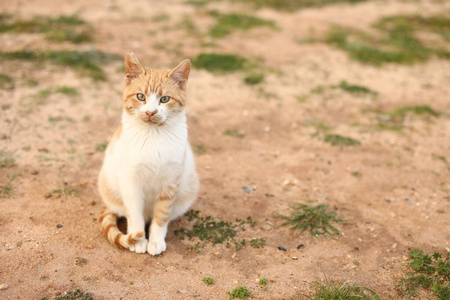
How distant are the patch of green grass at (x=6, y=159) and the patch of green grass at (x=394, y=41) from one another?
738cm

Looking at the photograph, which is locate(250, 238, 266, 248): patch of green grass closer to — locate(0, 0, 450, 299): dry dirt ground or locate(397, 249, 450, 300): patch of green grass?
locate(0, 0, 450, 299): dry dirt ground

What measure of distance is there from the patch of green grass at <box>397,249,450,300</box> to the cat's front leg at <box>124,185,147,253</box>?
7.91 feet

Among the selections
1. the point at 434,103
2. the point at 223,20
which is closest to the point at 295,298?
the point at 434,103

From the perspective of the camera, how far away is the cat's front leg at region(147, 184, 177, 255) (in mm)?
4008

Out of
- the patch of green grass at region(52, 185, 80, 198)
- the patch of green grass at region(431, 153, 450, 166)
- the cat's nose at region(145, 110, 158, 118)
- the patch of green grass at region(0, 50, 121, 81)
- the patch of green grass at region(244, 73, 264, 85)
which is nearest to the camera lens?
the cat's nose at region(145, 110, 158, 118)

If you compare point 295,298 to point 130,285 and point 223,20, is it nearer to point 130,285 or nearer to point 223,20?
point 130,285

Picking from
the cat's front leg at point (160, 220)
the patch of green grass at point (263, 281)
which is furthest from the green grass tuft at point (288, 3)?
the patch of green grass at point (263, 281)

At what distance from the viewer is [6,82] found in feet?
22.8

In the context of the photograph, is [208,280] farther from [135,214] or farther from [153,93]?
[153,93]

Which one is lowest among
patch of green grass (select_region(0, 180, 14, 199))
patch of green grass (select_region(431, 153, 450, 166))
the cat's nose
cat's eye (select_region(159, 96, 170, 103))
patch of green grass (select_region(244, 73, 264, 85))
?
patch of green grass (select_region(431, 153, 450, 166))

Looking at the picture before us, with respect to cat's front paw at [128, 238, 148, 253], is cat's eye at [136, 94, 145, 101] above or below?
above

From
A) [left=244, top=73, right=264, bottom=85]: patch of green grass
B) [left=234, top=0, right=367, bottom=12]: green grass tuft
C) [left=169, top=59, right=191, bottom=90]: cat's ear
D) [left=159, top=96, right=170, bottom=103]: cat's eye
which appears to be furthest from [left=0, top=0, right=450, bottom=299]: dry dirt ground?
[left=234, top=0, right=367, bottom=12]: green grass tuft

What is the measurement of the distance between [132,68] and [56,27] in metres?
6.42

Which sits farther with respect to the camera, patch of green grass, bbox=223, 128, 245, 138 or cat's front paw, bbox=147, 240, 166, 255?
patch of green grass, bbox=223, 128, 245, 138
